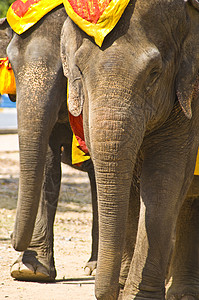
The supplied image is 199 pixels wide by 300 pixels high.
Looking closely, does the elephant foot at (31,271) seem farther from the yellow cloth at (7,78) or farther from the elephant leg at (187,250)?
the yellow cloth at (7,78)

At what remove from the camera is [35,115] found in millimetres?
4996

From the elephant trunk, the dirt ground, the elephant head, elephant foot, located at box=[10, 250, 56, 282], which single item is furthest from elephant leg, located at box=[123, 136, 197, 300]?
the elephant head

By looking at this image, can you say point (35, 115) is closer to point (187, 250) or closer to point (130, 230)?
point (130, 230)

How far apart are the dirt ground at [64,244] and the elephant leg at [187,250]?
0.60 metres

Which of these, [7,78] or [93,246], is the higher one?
[7,78]

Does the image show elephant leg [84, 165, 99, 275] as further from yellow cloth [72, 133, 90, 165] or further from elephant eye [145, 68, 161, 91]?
elephant eye [145, 68, 161, 91]

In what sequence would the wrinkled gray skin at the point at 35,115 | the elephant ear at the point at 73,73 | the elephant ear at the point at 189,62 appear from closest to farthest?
1. the elephant ear at the point at 73,73
2. the elephant ear at the point at 189,62
3. the wrinkled gray skin at the point at 35,115

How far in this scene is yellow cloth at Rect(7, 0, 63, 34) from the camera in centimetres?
534

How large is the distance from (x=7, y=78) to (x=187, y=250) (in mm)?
1827

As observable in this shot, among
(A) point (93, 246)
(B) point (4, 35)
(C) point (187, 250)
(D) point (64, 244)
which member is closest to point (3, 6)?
(D) point (64, 244)

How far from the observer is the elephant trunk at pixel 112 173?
3.60m

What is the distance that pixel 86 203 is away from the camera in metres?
9.66

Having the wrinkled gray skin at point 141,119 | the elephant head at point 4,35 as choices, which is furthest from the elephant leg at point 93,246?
the wrinkled gray skin at point 141,119

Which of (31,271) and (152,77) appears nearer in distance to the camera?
(152,77)
